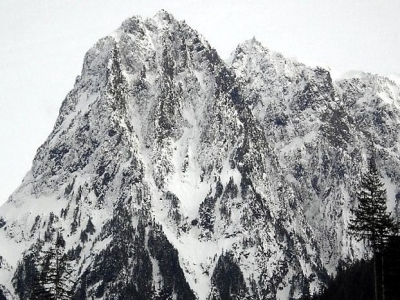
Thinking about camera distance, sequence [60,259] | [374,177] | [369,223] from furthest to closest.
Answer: [374,177]
[369,223]
[60,259]

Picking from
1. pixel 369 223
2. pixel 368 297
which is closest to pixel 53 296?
pixel 369 223

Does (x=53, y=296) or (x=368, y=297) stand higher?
(x=368, y=297)

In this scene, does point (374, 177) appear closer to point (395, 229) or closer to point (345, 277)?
point (395, 229)

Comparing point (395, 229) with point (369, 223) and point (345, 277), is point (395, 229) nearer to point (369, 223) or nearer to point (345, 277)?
point (369, 223)

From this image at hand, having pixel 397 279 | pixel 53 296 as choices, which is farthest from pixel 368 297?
pixel 53 296

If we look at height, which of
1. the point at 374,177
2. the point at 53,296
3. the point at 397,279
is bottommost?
the point at 53,296

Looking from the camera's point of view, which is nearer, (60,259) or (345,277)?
(60,259)

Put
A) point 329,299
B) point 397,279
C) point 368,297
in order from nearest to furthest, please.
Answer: point 397,279
point 368,297
point 329,299

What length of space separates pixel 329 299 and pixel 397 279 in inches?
2365

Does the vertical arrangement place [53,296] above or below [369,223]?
below

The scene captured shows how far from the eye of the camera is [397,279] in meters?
70.7

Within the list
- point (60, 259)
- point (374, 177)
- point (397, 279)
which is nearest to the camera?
point (60, 259)

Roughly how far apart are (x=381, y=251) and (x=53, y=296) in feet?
117

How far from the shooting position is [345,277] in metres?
130
